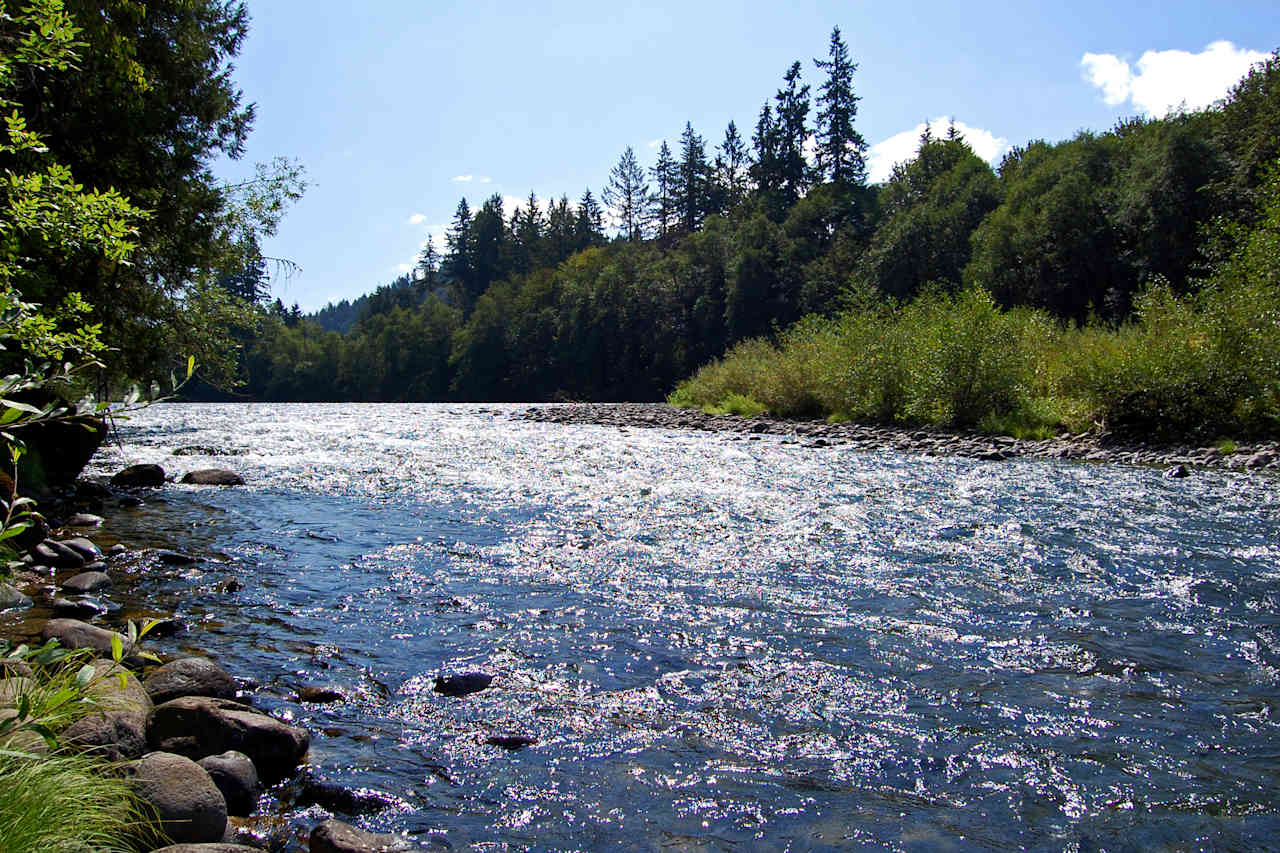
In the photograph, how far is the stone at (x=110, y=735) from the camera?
4520mm

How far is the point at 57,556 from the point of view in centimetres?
993

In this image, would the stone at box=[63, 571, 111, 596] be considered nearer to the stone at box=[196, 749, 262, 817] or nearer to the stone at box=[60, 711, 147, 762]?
the stone at box=[60, 711, 147, 762]

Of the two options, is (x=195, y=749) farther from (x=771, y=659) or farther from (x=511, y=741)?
(x=771, y=659)

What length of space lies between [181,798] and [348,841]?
3.06ft

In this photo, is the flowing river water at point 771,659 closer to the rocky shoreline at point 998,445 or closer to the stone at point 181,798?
the stone at point 181,798

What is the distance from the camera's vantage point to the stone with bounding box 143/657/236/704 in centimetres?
579

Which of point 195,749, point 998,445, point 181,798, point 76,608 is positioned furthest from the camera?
point 998,445

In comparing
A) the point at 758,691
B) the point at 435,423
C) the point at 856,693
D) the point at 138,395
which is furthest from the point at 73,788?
the point at 435,423

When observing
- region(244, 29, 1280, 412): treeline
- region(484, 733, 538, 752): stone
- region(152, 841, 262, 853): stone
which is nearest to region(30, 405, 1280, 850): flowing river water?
region(484, 733, 538, 752): stone

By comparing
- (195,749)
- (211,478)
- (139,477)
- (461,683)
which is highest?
(139,477)

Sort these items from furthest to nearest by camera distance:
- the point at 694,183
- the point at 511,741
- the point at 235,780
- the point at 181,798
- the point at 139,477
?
the point at 694,183, the point at 139,477, the point at 511,741, the point at 235,780, the point at 181,798

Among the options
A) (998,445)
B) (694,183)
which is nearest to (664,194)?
Result: (694,183)

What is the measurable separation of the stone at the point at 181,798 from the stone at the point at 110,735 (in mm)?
329

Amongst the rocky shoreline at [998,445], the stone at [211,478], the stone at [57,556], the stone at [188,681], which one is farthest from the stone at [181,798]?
the rocky shoreline at [998,445]
